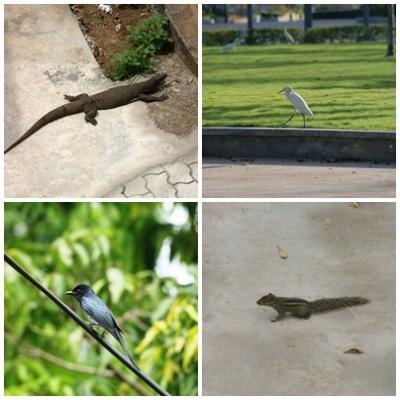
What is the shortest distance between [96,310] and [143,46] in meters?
2.09

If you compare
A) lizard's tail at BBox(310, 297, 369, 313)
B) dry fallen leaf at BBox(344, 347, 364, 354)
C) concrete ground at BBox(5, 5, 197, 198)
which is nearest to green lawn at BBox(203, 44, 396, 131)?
concrete ground at BBox(5, 5, 197, 198)

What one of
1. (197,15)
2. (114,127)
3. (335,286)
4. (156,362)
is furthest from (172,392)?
(197,15)

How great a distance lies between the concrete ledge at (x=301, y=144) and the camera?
716cm

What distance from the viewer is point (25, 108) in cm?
570

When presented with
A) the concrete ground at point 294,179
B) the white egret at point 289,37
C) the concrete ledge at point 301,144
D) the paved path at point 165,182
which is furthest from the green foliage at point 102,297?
the white egret at point 289,37

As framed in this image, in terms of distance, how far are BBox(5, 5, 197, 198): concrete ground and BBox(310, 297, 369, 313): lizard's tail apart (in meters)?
0.93

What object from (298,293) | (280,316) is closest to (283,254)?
(298,293)

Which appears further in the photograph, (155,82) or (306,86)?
(306,86)

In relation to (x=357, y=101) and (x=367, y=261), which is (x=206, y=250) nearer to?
(x=367, y=261)

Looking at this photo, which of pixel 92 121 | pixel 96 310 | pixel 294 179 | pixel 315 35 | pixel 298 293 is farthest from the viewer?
pixel 315 35

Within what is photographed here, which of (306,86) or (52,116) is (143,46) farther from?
(306,86)

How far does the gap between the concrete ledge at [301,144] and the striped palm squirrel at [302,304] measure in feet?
6.87

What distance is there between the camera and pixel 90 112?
18.7ft

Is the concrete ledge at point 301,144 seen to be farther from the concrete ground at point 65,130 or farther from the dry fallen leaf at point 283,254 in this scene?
the dry fallen leaf at point 283,254
